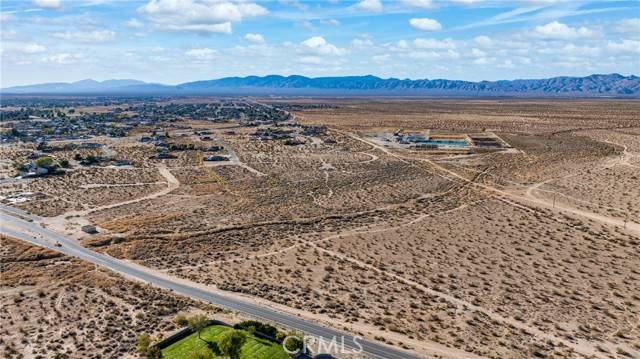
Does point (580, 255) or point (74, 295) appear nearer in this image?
point (74, 295)

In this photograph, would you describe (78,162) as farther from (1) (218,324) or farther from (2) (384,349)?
(2) (384,349)

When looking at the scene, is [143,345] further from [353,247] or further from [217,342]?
[353,247]

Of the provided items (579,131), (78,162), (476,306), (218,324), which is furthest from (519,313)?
(579,131)

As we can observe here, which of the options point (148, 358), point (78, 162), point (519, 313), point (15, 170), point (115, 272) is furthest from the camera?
point (78, 162)

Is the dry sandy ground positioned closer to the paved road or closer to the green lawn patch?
the paved road

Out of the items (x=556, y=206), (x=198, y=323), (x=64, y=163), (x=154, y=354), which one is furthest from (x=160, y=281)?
(x=64, y=163)
